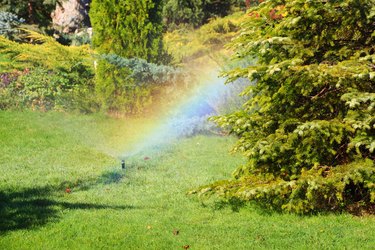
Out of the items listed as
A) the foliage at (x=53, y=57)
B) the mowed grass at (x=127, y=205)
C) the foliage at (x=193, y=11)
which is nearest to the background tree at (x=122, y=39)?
the foliage at (x=53, y=57)

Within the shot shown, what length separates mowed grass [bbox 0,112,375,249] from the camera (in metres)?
4.76

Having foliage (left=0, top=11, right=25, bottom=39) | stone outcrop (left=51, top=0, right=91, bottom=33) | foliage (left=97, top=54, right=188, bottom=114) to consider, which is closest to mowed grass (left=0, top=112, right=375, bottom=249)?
foliage (left=97, top=54, right=188, bottom=114)

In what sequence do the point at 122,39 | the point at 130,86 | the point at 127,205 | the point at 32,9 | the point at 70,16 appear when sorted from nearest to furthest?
the point at 127,205, the point at 130,86, the point at 122,39, the point at 32,9, the point at 70,16

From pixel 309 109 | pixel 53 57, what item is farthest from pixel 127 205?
pixel 53 57

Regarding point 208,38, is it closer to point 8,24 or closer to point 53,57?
point 8,24

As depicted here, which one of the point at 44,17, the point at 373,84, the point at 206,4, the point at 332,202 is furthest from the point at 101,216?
the point at 206,4

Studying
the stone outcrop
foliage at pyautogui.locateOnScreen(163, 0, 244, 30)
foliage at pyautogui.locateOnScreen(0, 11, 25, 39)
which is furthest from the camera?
foliage at pyautogui.locateOnScreen(163, 0, 244, 30)

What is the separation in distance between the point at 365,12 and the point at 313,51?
0.64 meters

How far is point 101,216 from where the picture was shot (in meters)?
5.43

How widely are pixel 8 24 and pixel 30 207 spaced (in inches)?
408

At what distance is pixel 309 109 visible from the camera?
566cm

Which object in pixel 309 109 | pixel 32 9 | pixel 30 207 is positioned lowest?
pixel 30 207

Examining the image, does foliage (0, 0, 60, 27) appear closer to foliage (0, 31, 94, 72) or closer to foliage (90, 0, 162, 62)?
foliage (0, 31, 94, 72)

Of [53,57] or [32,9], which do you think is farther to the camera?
[32,9]
